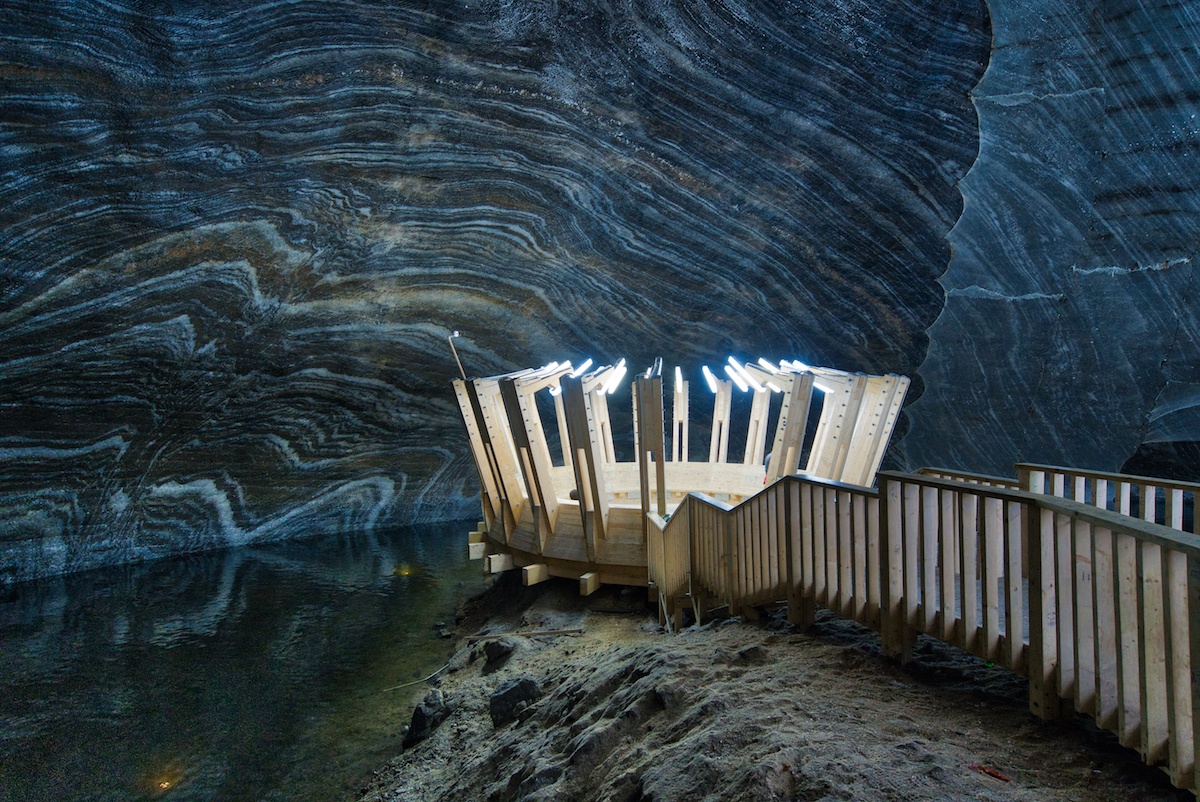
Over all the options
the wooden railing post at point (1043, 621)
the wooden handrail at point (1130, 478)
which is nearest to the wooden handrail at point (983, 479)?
the wooden handrail at point (1130, 478)

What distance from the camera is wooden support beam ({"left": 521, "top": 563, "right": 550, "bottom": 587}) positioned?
27.0ft

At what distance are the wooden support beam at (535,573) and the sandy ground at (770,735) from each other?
2.30 m

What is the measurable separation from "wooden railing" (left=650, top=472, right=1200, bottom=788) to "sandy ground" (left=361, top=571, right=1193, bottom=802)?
17 centimetres

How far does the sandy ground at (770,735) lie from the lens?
2.63 meters

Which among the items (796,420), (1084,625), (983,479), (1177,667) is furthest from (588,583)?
(1177,667)

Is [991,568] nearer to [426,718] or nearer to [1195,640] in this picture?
[1195,640]

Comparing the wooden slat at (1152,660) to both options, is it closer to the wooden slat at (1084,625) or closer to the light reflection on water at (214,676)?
the wooden slat at (1084,625)

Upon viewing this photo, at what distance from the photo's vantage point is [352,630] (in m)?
9.10

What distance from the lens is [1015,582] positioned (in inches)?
124

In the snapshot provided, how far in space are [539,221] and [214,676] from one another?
328 inches

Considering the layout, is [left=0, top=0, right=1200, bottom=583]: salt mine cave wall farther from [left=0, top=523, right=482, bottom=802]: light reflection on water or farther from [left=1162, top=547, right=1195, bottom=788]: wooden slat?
[left=1162, top=547, right=1195, bottom=788]: wooden slat

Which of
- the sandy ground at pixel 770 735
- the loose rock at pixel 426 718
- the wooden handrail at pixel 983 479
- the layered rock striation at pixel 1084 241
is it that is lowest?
the loose rock at pixel 426 718

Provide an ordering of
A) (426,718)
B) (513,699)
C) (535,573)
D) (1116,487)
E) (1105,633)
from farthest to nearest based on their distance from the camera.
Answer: (535,573), (426,718), (513,699), (1116,487), (1105,633)

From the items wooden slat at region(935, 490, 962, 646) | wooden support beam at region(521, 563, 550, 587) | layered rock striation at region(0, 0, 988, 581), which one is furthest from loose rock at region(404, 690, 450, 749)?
layered rock striation at region(0, 0, 988, 581)
